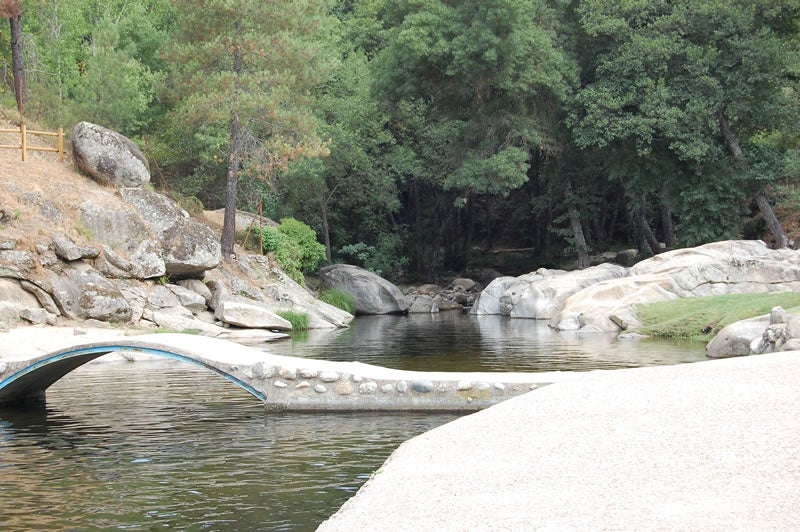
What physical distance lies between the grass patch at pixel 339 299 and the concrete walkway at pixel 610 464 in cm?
2827

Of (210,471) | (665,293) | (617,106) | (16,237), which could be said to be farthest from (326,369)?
(617,106)

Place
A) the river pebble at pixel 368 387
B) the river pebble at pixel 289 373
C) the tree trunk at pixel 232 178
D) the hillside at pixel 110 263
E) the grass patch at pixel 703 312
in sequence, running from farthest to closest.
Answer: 1. the tree trunk at pixel 232 178
2. the hillside at pixel 110 263
3. the grass patch at pixel 703 312
4. the river pebble at pixel 289 373
5. the river pebble at pixel 368 387

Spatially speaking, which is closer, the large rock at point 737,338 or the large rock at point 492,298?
the large rock at point 737,338

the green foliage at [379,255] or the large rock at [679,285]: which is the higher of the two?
the green foliage at [379,255]

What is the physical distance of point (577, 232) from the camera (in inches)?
1721

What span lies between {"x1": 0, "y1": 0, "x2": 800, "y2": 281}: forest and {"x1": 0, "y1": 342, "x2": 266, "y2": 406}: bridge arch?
17.2 metres

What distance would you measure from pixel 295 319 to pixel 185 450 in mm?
19896

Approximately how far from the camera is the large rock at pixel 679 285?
27625 mm

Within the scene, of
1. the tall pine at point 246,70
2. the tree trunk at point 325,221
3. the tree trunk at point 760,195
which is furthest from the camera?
the tree trunk at point 325,221

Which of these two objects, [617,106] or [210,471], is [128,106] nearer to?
[617,106]

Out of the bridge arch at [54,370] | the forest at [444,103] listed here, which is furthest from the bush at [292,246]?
the bridge arch at [54,370]

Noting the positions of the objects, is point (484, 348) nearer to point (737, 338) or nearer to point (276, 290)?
point (737, 338)

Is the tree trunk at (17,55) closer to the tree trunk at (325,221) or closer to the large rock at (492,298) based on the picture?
the tree trunk at (325,221)

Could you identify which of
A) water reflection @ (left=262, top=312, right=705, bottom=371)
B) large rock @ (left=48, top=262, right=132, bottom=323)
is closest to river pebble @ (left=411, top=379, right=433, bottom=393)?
water reflection @ (left=262, top=312, right=705, bottom=371)
